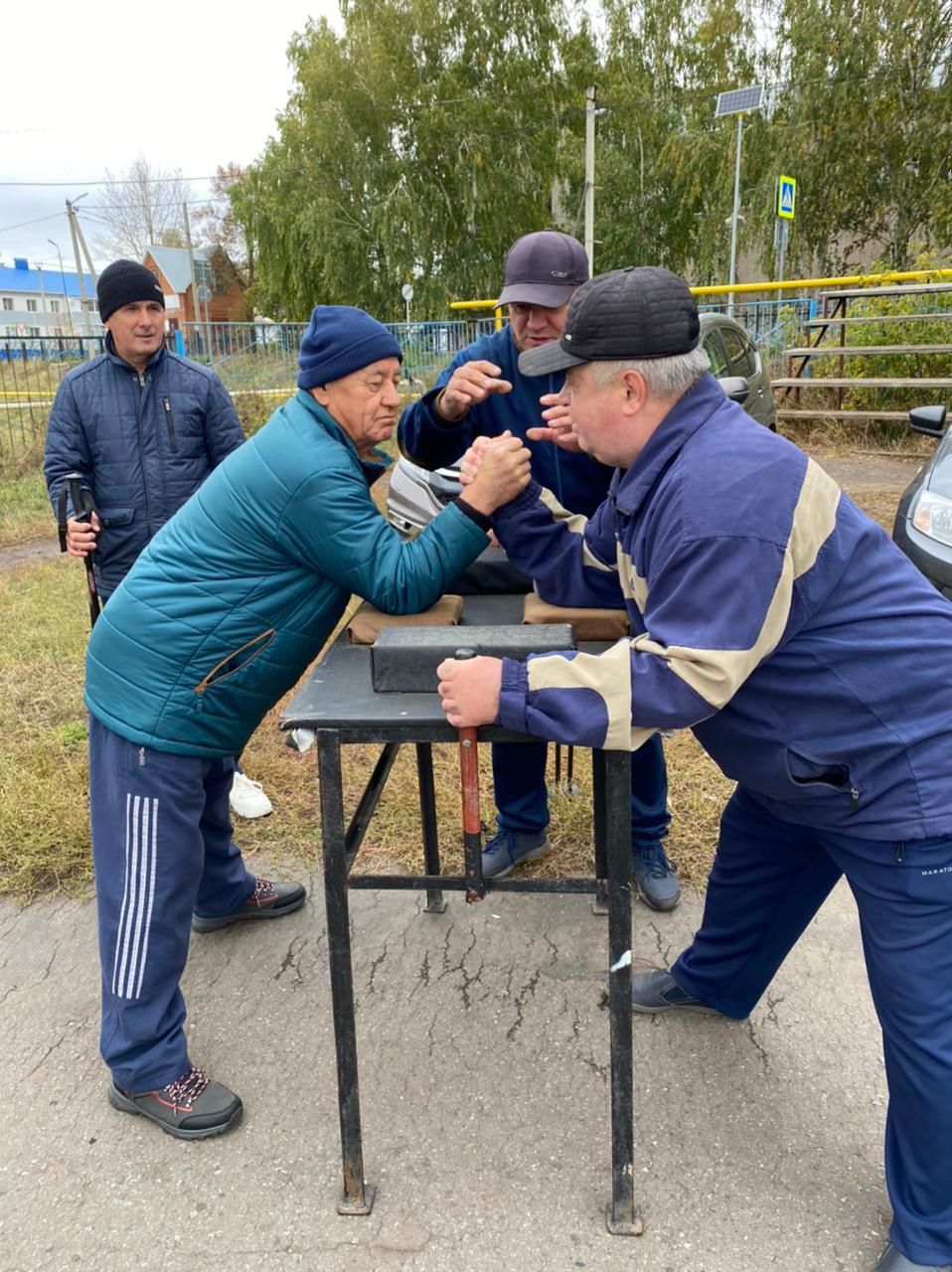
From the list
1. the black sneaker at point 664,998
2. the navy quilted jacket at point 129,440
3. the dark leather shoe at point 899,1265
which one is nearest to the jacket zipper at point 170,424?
the navy quilted jacket at point 129,440

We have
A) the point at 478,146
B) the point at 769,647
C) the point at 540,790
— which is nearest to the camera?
the point at 769,647

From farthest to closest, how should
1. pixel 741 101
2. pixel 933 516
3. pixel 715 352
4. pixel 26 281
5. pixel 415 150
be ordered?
pixel 26 281
pixel 415 150
pixel 741 101
pixel 715 352
pixel 933 516

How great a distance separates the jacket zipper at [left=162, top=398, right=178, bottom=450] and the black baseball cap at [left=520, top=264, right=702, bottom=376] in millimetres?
2144

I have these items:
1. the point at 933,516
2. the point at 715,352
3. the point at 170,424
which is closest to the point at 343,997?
the point at 170,424

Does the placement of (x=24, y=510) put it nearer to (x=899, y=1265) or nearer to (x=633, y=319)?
(x=633, y=319)

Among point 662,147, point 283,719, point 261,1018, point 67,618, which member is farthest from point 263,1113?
point 662,147

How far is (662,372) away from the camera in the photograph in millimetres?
1600

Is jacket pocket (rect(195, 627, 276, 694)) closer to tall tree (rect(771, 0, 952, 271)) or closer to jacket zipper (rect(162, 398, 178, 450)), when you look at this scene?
jacket zipper (rect(162, 398, 178, 450))

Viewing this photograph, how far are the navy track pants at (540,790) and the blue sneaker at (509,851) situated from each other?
0.02 metres

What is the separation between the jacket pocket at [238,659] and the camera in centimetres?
205

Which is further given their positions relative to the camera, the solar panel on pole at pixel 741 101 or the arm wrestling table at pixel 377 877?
the solar panel on pole at pixel 741 101

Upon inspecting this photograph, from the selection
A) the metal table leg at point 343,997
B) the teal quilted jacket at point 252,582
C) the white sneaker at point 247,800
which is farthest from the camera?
the white sneaker at point 247,800

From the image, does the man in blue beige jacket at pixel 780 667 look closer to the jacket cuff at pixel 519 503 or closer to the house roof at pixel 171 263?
the jacket cuff at pixel 519 503

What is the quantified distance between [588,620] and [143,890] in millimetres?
1120
